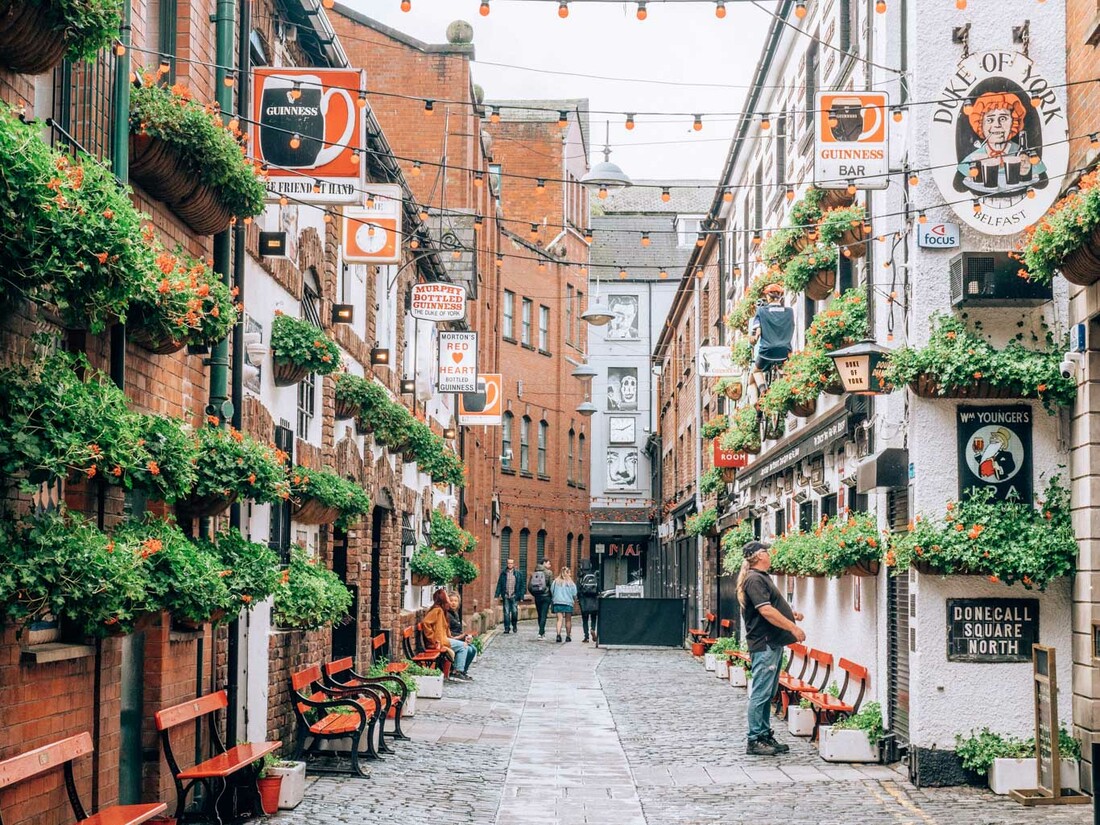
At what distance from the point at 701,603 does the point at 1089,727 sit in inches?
845

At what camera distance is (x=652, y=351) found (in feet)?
194

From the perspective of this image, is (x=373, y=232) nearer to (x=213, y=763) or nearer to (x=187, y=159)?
(x=187, y=159)

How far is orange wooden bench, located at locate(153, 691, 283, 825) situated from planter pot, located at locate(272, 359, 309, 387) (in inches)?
128

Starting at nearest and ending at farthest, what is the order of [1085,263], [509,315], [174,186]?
1. [174,186]
2. [1085,263]
3. [509,315]

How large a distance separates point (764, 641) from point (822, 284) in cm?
458

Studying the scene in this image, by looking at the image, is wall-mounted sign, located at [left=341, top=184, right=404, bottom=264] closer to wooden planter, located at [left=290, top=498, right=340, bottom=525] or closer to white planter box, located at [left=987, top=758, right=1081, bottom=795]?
wooden planter, located at [left=290, top=498, right=340, bottom=525]

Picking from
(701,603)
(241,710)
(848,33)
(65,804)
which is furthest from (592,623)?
(65,804)

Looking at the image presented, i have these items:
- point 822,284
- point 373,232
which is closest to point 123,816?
point 373,232

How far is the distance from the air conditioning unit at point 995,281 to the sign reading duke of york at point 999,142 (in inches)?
13.3

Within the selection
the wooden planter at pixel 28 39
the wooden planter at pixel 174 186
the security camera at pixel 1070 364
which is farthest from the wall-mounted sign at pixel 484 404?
the wooden planter at pixel 28 39

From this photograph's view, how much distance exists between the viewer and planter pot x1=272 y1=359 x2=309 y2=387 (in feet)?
42.1

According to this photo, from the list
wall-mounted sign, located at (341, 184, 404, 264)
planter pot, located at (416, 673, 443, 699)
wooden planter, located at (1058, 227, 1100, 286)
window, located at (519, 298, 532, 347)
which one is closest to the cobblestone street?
planter pot, located at (416, 673, 443, 699)

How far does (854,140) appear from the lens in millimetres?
13211

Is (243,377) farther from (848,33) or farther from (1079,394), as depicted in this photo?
(848,33)
